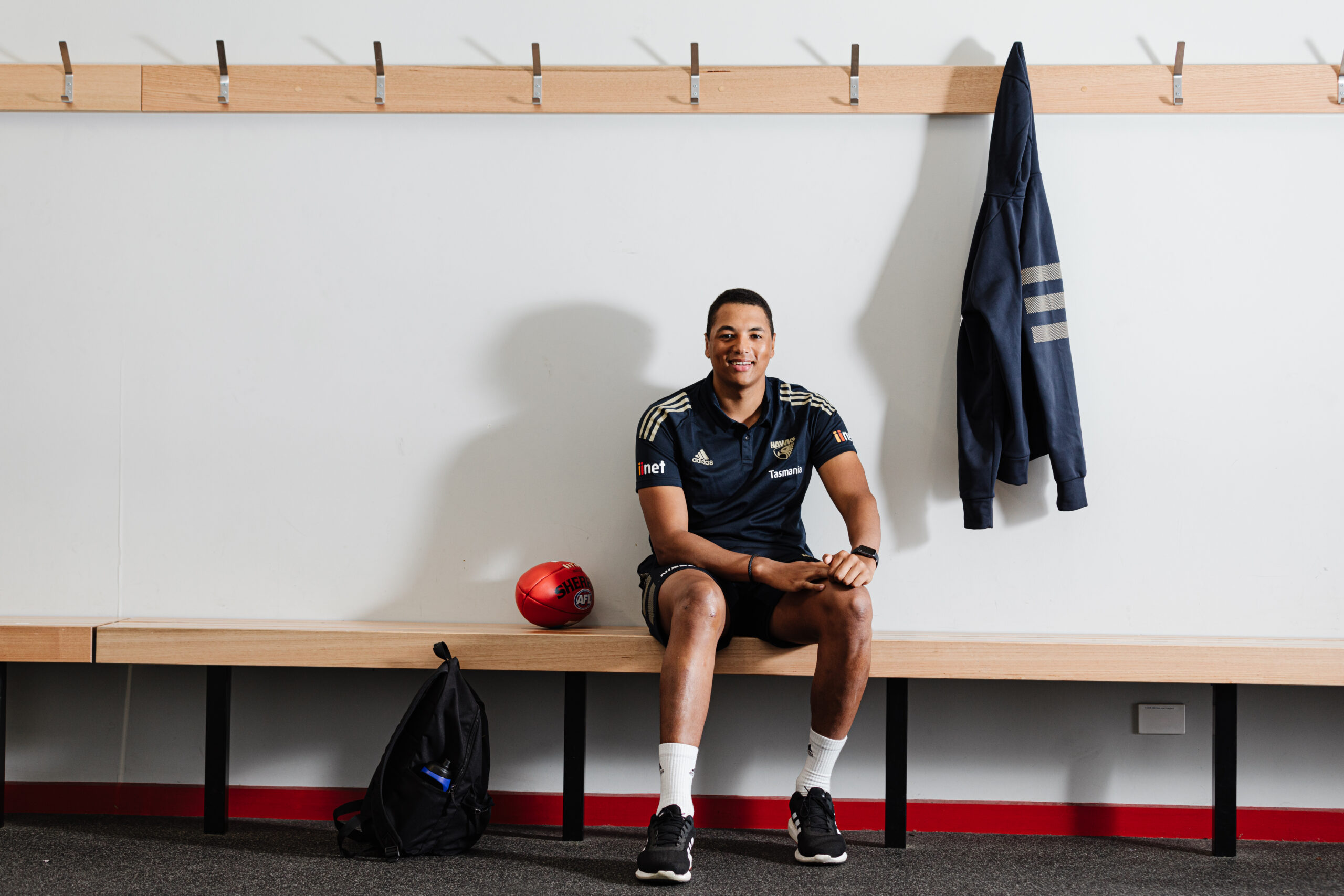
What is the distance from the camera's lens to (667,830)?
Result: 1.61 m

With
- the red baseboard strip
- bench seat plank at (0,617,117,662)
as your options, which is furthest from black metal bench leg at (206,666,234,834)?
bench seat plank at (0,617,117,662)

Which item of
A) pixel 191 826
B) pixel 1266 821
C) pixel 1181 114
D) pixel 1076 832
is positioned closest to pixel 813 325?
pixel 1181 114

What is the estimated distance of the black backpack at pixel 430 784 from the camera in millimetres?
1772

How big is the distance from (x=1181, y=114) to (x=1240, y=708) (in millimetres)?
1425

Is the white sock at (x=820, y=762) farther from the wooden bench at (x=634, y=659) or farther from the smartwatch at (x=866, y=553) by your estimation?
the smartwatch at (x=866, y=553)

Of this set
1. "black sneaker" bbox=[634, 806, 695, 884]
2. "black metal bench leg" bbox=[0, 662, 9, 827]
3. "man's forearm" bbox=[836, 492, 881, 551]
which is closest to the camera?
"black sneaker" bbox=[634, 806, 695, 884]

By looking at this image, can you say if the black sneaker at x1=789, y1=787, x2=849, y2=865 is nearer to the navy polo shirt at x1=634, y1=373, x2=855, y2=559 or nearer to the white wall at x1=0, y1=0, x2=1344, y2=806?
Result: the white wall at x1=0, y1=0, x2=1344, y2=806

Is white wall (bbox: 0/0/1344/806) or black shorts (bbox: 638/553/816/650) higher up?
white wall (bbox: 0/0/1344/806)

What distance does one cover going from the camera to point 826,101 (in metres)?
2.15

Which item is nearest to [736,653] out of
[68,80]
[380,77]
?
[380,77]

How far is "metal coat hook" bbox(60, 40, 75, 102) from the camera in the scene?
7.07 ft

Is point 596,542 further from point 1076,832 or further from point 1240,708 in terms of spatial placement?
point 1240,708

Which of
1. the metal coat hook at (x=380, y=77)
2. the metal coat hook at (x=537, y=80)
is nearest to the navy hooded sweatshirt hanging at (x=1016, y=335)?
the metal coat hook at (x=537, y=80)

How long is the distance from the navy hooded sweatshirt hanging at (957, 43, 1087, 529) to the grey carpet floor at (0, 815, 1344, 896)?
0.75 meters
